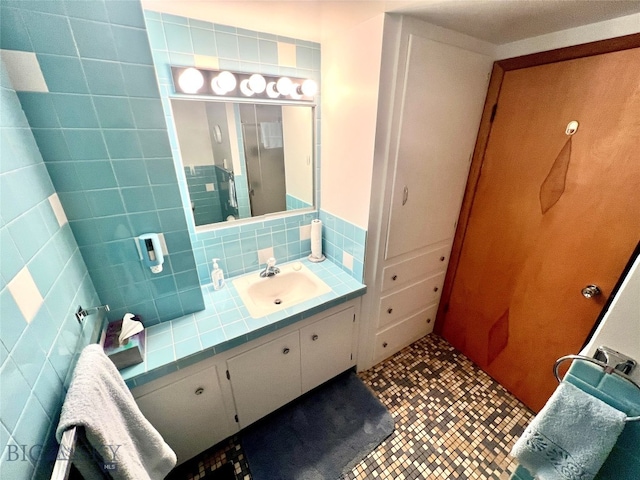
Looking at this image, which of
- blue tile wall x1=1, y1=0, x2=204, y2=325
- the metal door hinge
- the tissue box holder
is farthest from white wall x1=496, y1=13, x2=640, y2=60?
the tissue box holder

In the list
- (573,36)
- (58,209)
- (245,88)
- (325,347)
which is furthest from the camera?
(325,347)

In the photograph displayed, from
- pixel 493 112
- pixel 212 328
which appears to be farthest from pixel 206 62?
pixel 493 112

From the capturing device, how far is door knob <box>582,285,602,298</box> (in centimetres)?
119

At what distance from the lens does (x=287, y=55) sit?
4.57 feet

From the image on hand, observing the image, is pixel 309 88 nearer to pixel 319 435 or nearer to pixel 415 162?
pixel 415 162

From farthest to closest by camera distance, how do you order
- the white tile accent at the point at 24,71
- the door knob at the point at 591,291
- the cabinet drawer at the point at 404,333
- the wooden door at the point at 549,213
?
the cabinet drawer at the point at 404,333, the door knob at the point at 591,291, the wooden door at the point at 549,213, the white tile accent at the point at 24,71

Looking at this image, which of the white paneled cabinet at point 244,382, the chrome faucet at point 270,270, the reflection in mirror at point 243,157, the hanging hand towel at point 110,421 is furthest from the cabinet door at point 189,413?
the reflection in mirror at point 243,157

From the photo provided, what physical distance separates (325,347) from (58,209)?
1399mm

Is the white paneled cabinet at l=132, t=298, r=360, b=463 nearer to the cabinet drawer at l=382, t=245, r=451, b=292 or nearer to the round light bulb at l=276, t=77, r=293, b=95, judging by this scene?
the cabinet drawer at l=382, t=245, r=451, b=292

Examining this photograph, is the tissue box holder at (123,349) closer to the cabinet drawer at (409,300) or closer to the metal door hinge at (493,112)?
the cabinet drawer at (409,300)

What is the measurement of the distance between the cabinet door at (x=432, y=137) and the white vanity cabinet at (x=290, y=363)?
0.56 m

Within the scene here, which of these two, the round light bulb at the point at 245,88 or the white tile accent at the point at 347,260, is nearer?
the round light bulb at the point at 245,88

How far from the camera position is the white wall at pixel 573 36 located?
100 cm

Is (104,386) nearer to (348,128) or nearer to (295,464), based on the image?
(295,464)
